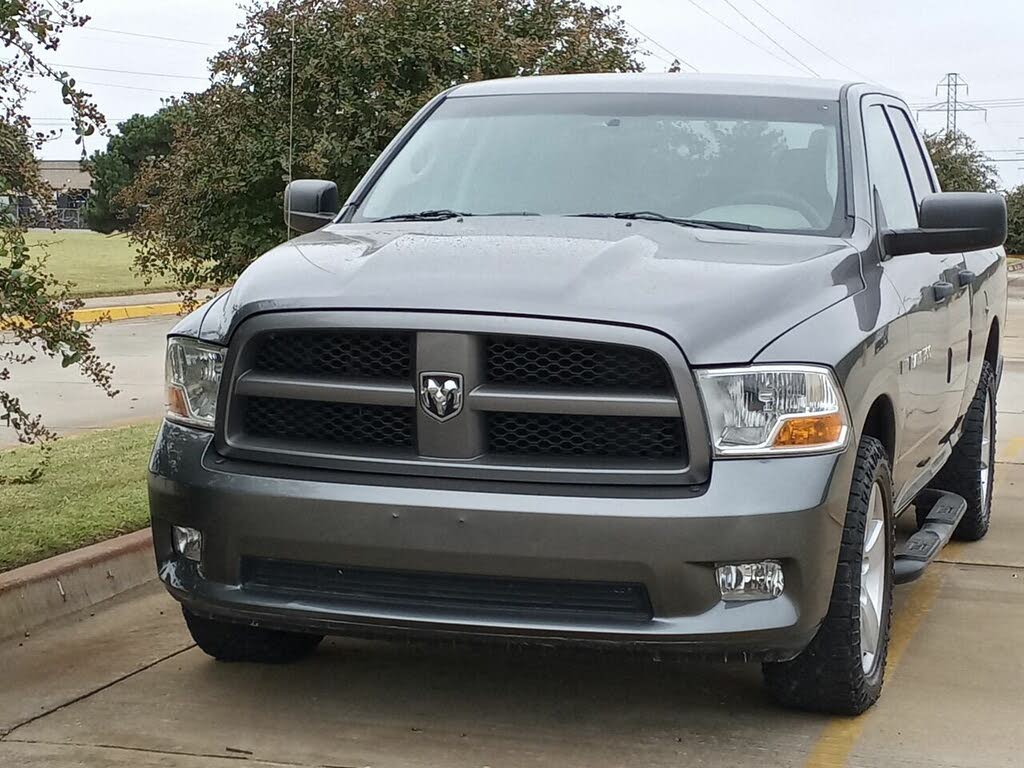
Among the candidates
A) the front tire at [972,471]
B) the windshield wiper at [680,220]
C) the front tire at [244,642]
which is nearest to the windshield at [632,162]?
the windshield wiper at [680,220]

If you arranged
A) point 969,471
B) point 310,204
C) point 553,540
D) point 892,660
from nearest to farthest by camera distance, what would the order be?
point 553,540, point 892,660, point 310,204, point 969,471

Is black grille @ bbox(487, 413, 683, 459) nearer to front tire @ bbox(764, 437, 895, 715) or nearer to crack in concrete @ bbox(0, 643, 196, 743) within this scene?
front tire @ bbox(764, 437, 895, 715)

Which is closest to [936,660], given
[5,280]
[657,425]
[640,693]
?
[640,693]

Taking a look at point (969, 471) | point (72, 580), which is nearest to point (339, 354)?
point (72, 580)

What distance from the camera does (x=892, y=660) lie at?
18.2 ft

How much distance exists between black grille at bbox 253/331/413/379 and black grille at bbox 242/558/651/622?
20.3 inches

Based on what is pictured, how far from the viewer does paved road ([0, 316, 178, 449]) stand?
11.5 metres

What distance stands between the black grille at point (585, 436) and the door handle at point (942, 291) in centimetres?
199

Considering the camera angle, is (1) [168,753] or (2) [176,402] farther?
(2) [176,402]

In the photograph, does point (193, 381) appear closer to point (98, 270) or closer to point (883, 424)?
point (883, 424)

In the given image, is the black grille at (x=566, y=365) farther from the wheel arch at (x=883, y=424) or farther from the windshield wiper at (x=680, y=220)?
the windshield wiper at (x=680, y=220)

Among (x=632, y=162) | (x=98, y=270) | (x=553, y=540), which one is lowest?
(x=98, y=270)

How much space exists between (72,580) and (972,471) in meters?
3.96

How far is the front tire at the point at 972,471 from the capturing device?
7.56 metres
